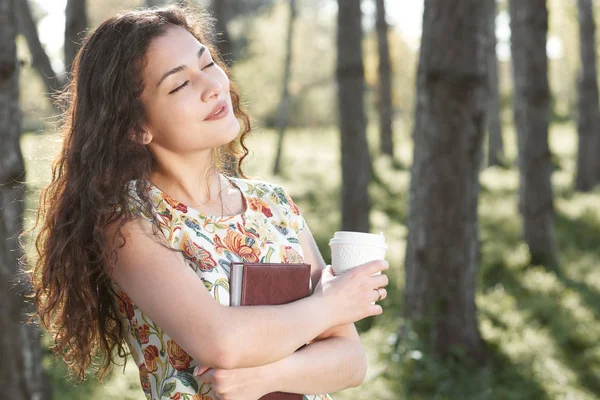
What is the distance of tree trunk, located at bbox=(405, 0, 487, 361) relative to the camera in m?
5.82

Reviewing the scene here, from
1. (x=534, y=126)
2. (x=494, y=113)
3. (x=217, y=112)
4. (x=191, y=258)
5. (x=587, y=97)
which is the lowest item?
(x=494, y=113)

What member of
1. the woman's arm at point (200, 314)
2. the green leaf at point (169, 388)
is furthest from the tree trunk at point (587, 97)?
the green leaf at point (169, 388)

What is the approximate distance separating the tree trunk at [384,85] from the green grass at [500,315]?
2001 millimetres

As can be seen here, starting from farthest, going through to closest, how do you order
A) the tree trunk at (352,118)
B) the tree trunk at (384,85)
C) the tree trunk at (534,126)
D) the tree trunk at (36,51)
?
the tree trunk at (384,85) < the tree trunk at (352,118) < the tree trunk at (534,126) < the tree trunk at (36,51)

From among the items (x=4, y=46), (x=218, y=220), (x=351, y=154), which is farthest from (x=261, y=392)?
(x=351, y=154)

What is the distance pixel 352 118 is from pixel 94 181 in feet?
26.9

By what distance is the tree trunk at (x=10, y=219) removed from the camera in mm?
3883

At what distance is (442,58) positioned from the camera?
19.1 feet

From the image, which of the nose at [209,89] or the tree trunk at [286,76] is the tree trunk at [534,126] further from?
the nose at [209,89]

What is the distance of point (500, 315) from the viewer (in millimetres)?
7848

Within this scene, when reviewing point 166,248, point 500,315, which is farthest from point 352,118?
point 166,248

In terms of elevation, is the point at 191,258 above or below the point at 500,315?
above

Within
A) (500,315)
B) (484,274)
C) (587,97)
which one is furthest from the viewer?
(587,97)

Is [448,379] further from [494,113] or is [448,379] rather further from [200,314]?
[494,113]
